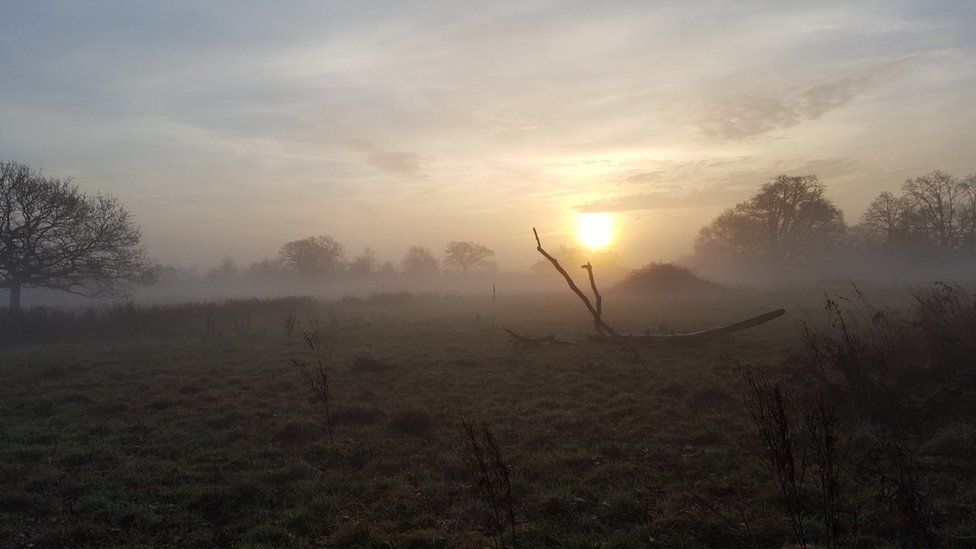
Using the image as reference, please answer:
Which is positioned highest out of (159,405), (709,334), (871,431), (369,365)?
(709,334)

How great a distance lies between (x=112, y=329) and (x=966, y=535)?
2775cm

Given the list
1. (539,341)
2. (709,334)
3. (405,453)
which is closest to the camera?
(405,453)

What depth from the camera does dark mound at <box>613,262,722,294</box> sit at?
40.7 meters

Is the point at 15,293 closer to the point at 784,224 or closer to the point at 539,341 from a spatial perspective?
the point at 539,341

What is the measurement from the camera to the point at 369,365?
45.0 ft

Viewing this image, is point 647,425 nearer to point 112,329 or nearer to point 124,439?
point 124,439

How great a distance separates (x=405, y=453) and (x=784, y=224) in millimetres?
59065

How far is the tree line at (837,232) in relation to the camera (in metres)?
53.6

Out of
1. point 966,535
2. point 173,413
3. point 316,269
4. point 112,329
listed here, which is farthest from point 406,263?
point 966,535

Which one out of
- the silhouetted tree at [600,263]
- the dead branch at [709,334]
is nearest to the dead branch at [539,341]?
the dead branch at [709,334]

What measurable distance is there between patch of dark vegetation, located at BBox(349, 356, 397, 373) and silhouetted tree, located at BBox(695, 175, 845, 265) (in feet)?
174

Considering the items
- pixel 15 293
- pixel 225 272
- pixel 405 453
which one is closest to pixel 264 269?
pixel 225 272

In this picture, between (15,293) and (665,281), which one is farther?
(665,281)

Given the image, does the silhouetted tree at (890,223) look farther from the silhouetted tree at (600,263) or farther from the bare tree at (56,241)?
the bare tree at (56,241)
